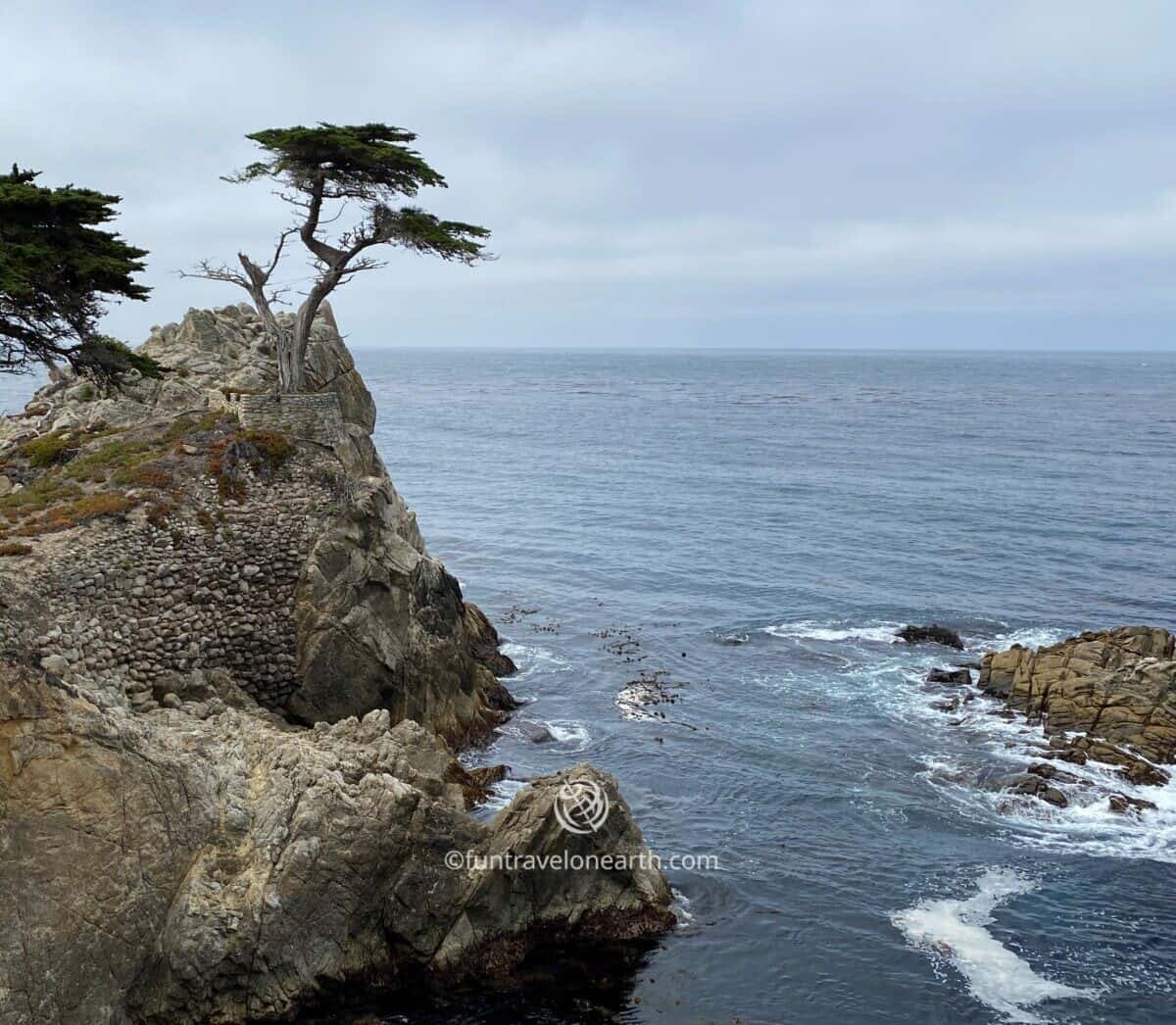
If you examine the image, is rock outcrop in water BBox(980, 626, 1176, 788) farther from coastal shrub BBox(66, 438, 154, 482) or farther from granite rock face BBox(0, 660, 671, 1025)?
coastal shrub BBox(66, 438, 154, 482)

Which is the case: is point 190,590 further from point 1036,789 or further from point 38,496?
point 1036,789

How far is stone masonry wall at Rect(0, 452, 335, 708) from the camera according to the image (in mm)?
25312

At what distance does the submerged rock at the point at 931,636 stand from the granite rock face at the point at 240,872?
24752mm

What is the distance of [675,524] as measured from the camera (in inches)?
2749

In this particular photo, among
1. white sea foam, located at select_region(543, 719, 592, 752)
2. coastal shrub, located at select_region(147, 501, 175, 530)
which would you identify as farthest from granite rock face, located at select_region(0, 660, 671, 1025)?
white sea foam, located at select_region(543, 719, 592, 752)

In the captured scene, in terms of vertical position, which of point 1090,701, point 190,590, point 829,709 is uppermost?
point 190,590

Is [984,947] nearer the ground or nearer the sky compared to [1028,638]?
nearer the ground

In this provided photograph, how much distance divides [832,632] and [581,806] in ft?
86.3

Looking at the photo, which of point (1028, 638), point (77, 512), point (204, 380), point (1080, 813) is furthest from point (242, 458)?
point (1028, 638)

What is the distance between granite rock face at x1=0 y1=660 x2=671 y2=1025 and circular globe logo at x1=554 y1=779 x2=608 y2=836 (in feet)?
0.72

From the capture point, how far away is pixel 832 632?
47.5 meters

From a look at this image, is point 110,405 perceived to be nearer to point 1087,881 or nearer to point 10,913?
point 10,913

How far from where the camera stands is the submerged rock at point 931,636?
151 ft

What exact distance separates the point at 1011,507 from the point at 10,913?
218 feet
